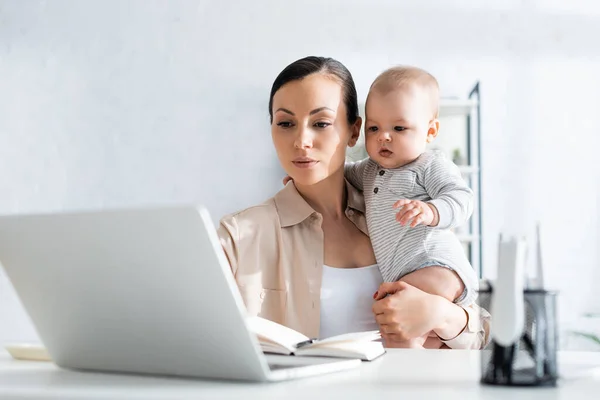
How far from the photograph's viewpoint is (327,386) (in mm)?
757

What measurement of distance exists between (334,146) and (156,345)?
929mm

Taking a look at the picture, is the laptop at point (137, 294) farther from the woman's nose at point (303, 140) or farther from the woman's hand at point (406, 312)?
the woman's nose at point (303, 140)

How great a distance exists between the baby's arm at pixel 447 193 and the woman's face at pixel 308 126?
0.22 m

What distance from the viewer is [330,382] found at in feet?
2.60

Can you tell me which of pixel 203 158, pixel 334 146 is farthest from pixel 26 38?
pixel 334 146

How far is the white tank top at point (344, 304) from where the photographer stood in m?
1.63

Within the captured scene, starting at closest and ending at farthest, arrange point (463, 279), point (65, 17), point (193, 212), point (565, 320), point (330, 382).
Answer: point (193, 212), point (330, 382), point (463, 279), point (565, 320), point (65, 17)

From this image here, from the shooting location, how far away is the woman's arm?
145 centimetres

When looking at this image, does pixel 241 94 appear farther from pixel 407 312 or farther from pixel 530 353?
pixel 530 353

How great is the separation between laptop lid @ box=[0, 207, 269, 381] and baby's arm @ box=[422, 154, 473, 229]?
0.85 metres

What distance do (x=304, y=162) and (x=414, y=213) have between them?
30 cm

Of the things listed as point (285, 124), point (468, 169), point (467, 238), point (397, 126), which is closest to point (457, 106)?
point (468, 169)

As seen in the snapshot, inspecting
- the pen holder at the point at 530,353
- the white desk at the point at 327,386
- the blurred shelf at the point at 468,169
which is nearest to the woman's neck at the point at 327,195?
the white desk at the point at 327,386

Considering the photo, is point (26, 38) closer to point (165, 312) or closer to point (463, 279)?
point (463, 279)
